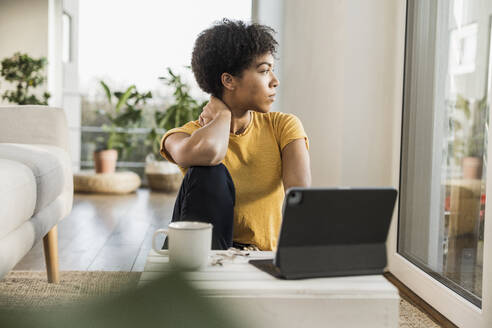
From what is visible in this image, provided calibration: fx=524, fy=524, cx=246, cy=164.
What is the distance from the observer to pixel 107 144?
6086mm

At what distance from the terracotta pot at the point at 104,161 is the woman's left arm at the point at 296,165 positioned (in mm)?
4519

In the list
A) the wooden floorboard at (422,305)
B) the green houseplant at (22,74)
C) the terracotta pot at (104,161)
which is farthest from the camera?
the terracotta pot at (104,161)

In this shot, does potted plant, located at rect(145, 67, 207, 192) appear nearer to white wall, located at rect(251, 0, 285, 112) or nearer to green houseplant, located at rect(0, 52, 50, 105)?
green houseplant, located at rect(0, 52, 50, 105)

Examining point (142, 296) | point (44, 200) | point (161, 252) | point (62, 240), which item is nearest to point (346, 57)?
point (44, 200)

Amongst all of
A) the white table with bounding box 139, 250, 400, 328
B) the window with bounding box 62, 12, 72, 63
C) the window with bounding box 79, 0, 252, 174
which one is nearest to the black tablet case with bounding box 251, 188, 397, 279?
the white table with bounding box 139, 250, 400, 328

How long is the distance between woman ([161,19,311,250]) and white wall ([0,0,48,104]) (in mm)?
4666

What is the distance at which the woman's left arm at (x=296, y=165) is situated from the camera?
1.49 meters

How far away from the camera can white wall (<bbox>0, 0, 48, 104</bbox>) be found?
5750mm

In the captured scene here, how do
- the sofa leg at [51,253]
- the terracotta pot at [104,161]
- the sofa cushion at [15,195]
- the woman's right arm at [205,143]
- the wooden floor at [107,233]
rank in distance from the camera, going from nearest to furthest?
the sofa cushion at [15,195], the woman's right arm at [205,143], the sofa leg at [51,253], the wooden floor at [107,233], the terracotta pot at [104,161]

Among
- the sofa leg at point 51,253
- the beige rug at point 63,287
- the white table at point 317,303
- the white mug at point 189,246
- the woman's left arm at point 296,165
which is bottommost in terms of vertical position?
the beige rug at point 63,287

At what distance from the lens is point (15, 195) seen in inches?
51.2

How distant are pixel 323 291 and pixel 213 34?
3.47 ft

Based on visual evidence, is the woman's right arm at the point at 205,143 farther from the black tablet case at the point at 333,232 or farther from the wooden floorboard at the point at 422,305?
the wooden floorboard at the point at 422,305

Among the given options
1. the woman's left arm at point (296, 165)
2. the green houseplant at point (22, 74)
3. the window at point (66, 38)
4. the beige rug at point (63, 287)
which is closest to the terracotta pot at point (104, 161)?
the green houseplant at point (22, 74)
